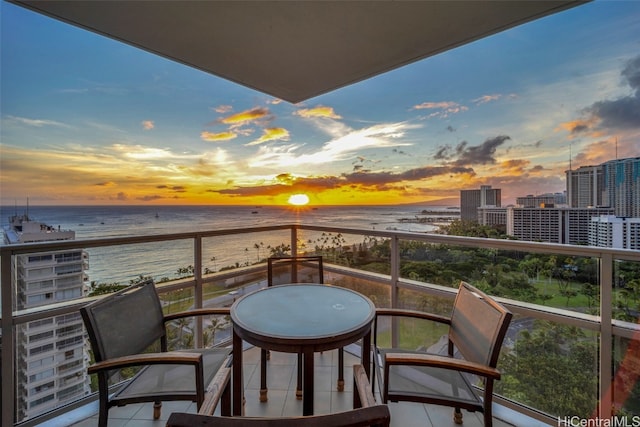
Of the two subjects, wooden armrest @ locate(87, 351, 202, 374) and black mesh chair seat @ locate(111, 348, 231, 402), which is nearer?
wooden armrest @ locate(87, 351, 202, 374)

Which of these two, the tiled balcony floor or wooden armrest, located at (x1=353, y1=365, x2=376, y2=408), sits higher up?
wooden armrest, located at (x1=353, y1=365, x2=376, y2=408)

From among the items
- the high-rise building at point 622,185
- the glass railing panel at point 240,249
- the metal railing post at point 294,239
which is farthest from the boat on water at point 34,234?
the high-rise building at point 622,185

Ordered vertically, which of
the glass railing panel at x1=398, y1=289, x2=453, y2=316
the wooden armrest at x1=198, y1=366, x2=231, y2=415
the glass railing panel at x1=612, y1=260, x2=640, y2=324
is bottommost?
the glass railing panel at x1=398, y1=289, x2=453, y2=316

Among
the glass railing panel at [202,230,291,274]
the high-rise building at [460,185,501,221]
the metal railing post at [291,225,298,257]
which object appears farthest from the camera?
the high-rise building at [460,185,501,221]

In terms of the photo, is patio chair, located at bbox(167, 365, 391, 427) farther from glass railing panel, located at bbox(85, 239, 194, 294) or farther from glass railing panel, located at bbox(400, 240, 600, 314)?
glass railing panel, located at bbox(85, 239, 194, 294)

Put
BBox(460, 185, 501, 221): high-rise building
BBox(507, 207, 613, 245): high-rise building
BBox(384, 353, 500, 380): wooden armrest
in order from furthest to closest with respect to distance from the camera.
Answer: BBox(460, 185, 501, 221): high-rise building → BBox(507, 207, 613, 245): high-rise building → BBox(384, 353, 500, 380): wooden armrest

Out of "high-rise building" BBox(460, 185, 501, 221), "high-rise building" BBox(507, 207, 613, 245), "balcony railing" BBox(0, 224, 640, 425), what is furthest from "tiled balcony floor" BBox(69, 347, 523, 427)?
"high-rise building" BBox(460, 185, 501, 221)

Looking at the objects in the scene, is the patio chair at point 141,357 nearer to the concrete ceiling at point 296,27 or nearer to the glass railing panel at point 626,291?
the concrete ceiling at point 296,27

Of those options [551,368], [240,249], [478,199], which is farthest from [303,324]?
[478,199]
